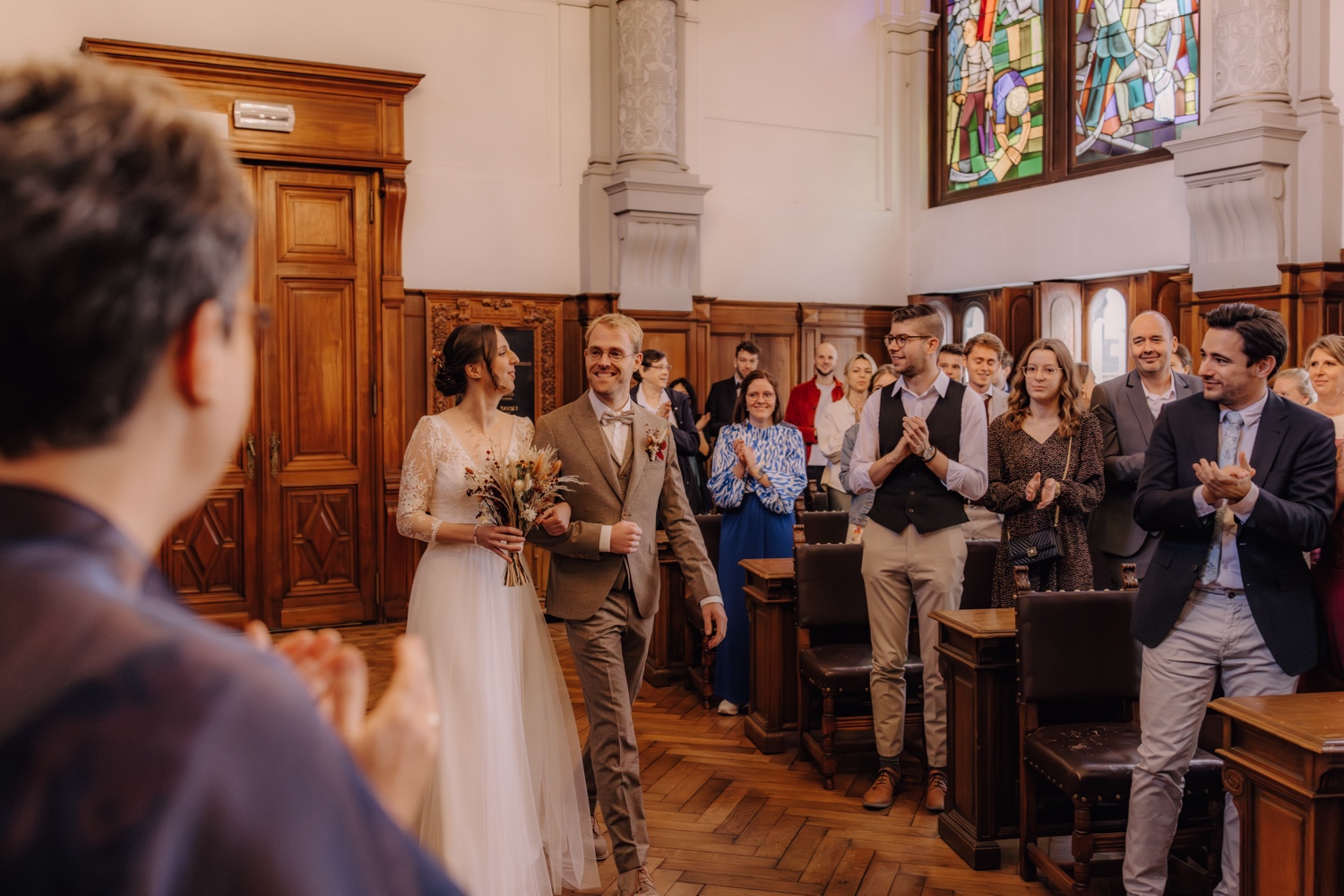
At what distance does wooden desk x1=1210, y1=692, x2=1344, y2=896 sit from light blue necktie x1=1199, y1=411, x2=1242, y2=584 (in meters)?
0.40

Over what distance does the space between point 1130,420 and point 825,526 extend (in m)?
1.63

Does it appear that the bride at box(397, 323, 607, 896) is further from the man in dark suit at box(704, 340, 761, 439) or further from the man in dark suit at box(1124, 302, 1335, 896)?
the man in dark suit at box(704, 340, 761, 439)

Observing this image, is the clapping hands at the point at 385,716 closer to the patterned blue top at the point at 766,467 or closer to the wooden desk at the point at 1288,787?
the wooden desk at the point at 1288,787

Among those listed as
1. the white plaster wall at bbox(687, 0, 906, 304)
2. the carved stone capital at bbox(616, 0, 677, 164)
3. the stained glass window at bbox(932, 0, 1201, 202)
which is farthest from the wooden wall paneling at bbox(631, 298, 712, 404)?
the stained glass window at bbox(932, 0, 1201, 202)

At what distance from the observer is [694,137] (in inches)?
344

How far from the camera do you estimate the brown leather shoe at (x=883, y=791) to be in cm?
412

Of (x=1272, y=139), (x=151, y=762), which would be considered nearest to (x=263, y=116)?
(x=1272, y=139)

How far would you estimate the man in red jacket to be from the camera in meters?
7.66

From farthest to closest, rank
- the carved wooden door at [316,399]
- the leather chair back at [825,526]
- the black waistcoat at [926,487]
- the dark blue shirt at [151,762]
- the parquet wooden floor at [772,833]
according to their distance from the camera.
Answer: the carved wooden door at [316,399]
the leather chair back at [825,526]
the black waistcoat at [926,487]
the parquet wooden floor at [772,833]
the dark blue shirt at [151,762]

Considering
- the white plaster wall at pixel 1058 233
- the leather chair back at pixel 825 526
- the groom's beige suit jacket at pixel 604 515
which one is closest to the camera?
the groom's beige suit jacket at pixel 604 515

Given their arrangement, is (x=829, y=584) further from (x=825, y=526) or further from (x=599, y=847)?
(x=599, y=847)

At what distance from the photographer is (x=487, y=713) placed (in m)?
3.19

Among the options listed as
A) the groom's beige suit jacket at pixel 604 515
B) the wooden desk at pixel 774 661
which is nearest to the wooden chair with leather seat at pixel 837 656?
the wooden desk at pixel 774 661

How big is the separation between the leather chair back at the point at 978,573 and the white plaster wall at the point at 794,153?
15.4 ft
